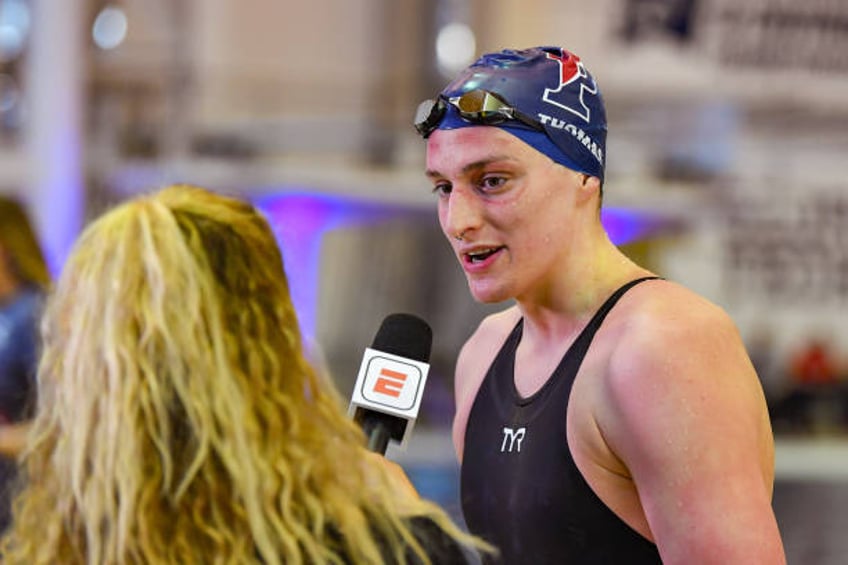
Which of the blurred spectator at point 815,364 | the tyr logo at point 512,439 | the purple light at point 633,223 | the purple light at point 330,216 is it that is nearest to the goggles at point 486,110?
the tyr logo at point 512,439

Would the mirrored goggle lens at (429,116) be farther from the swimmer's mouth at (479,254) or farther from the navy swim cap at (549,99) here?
the swimmer's mouth at (479,254)

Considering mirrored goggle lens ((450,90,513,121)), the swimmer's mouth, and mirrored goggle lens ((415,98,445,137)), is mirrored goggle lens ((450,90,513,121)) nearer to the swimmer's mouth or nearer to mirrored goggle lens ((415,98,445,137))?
mirrored goggle lens ((415,98,445,137))

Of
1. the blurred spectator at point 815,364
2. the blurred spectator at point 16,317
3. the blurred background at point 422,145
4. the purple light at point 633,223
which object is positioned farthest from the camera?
the blurred spectator at point 815,364

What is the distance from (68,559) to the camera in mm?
1646

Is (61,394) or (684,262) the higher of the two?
(61,394)

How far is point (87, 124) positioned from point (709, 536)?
8729mm

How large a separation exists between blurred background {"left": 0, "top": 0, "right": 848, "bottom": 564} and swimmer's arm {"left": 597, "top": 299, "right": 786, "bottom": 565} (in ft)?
26.3

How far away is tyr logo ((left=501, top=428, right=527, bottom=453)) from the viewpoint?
2.15 metres

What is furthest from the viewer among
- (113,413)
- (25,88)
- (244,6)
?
(244,6)

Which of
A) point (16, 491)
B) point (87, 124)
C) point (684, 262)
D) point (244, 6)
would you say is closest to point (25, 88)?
point (87, 124)

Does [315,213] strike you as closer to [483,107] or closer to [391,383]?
[483,107]

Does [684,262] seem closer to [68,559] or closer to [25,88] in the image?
[25,88]

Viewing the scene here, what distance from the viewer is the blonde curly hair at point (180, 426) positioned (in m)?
1.59

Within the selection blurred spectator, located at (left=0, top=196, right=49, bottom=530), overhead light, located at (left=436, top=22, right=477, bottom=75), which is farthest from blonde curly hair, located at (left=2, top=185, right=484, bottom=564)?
overhead light, located at (left=436, top=22, right=477, bottom=75)
